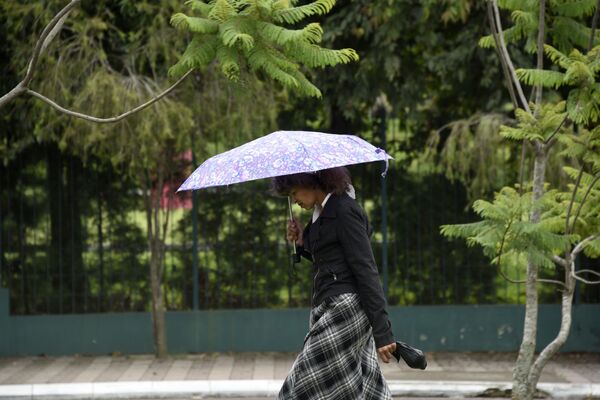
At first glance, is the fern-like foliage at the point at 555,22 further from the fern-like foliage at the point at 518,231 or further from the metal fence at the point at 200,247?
the metal fence at the point at 200,247

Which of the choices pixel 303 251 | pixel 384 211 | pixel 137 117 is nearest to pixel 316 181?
pixel 303 251

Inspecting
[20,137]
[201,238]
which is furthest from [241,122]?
[20,137]

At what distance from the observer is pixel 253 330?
11406 millimetres

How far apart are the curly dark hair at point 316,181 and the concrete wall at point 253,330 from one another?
19.6 feet

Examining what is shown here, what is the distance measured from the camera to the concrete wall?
443 inches

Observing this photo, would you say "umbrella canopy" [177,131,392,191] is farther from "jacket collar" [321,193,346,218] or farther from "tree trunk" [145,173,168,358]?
"tree trunk" [145,173,168,358]

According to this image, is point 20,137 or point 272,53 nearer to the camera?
point 272,53

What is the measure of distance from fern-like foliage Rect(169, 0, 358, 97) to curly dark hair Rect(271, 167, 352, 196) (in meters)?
0.55

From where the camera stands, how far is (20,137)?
429 inches

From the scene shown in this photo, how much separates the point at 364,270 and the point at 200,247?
245 inches

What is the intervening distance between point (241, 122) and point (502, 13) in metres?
3.05

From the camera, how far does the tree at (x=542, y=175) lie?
6785 millimetres

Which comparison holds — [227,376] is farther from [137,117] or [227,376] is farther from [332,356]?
[332,356]

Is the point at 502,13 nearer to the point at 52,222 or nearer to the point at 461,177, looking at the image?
the point at 461,177
